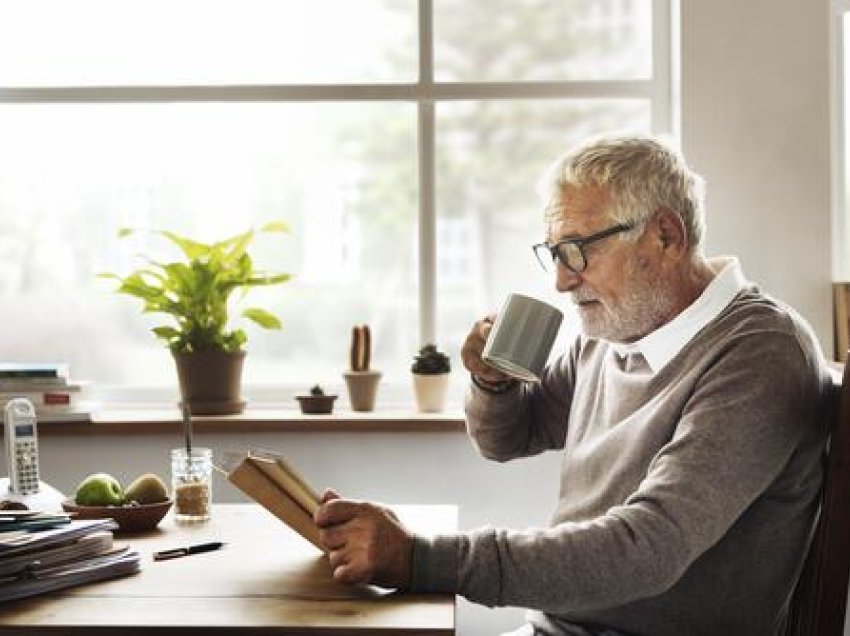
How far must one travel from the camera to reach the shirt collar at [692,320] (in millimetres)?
1990

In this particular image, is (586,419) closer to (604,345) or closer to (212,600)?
(604,345)

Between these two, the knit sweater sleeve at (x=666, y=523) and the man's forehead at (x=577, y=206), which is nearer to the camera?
the knit sweater sleeve at (x=666, y=523)

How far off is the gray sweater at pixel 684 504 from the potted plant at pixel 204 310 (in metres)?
1.24

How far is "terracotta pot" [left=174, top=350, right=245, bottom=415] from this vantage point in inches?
125

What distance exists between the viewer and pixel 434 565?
1.69 metres

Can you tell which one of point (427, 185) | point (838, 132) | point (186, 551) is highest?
point (838, 132)

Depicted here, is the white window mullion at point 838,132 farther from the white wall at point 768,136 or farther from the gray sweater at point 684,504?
the gray sweater at point 684,504

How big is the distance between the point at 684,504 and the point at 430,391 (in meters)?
1.52

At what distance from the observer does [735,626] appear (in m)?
1.88

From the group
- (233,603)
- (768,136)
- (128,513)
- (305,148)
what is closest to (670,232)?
(233,603)

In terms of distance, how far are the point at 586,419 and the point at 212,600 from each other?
2.59 feet

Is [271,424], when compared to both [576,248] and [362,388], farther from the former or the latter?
[576,248]

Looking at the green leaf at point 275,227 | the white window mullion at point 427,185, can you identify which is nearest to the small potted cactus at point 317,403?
the white window mullion at point 427,185

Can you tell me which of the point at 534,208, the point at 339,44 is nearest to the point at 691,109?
the point at 534,208
